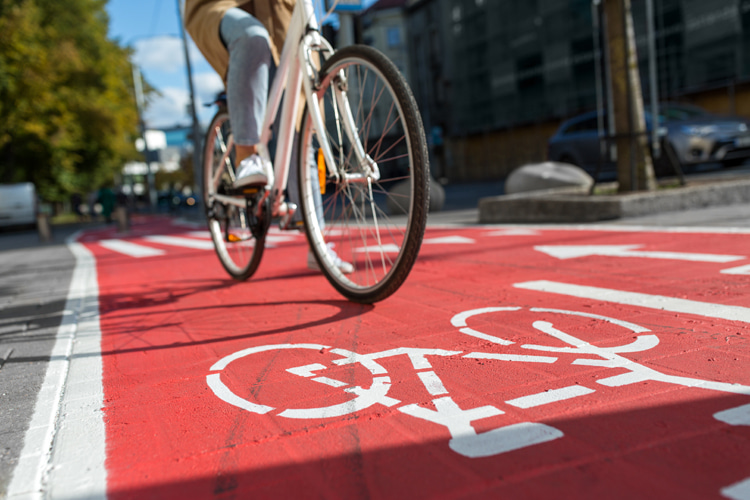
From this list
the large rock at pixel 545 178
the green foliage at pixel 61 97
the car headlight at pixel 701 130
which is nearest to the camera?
the large rock at pixel 545 178

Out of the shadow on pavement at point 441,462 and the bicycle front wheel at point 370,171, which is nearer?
the shadow on pavement at point 441,462

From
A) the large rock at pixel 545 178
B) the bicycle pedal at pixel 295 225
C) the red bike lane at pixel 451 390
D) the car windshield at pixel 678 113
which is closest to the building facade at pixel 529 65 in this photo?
the car windshield at pixel 678 113

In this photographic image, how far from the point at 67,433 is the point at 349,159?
1.83 metres

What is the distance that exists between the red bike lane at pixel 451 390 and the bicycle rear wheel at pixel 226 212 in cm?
64

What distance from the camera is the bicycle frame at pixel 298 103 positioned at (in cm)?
324

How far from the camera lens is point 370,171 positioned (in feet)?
10.3

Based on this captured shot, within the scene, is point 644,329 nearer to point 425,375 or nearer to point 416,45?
point 425,375

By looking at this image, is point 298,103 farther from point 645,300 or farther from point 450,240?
point 450,240

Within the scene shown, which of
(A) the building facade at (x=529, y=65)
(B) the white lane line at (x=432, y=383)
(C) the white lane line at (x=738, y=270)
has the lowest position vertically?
(B) the white lane line at (x=432, y=383)

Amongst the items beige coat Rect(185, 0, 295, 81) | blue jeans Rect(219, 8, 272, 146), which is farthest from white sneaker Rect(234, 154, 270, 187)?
beige coat Rect(185, 0, 295, 81)

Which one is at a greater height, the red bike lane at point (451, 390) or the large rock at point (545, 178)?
the large rock at point (545, 178)

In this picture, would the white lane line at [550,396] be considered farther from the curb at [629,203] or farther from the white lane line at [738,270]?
the curb at [629,203]

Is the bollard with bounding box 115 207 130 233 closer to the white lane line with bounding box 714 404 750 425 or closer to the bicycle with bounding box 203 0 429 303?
the bicycle with bounding box 203 0 429 303

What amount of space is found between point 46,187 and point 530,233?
36.8 m
